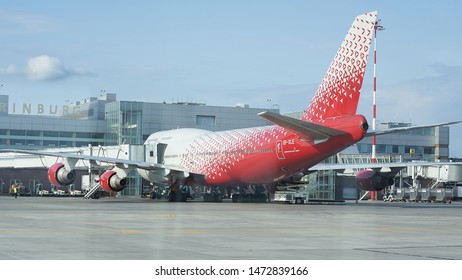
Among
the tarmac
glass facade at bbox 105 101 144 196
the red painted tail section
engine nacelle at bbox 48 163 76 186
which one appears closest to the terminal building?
glass facade at bbox 105 101 144 196

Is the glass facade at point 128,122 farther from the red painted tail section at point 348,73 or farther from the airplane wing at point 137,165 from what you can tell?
the red painted tail section at point 348,73

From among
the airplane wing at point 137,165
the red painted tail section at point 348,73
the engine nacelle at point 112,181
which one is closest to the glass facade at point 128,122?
the airplane wing at point 137,165

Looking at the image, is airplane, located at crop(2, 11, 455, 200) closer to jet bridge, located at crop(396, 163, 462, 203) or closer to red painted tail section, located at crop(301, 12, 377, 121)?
red painted tail section, located at crop(301, 12, 377, 121)

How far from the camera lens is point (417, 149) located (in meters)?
135

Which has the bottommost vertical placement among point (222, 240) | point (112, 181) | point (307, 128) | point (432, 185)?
point (222, 240)

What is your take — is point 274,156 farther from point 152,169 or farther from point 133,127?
point 133,127

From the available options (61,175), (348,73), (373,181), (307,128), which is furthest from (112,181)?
(348,73)

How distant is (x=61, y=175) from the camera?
70.9m

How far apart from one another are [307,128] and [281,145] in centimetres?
610

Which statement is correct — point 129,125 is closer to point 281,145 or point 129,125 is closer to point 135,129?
point 135,129

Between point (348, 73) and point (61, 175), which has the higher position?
point (348, 73)

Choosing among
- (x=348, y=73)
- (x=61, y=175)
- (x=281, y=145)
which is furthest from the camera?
(x=61, y=175)

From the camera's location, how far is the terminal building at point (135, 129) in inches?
4006
